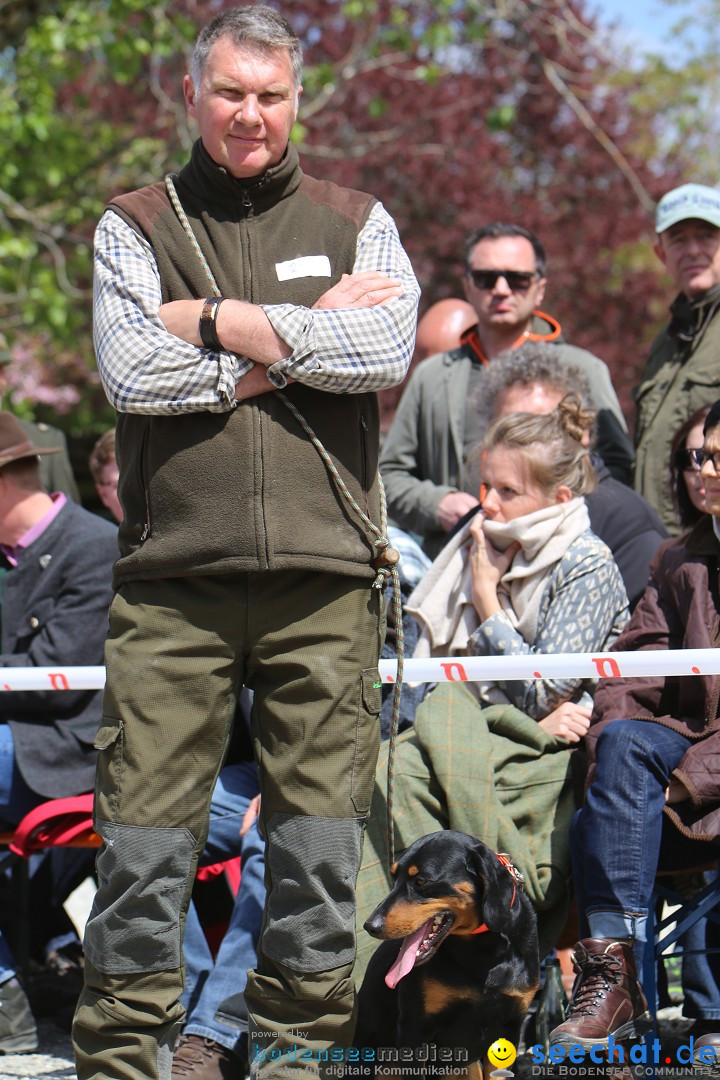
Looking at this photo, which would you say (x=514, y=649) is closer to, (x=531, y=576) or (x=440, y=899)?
(x=531, y=576)

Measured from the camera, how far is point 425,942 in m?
2.86

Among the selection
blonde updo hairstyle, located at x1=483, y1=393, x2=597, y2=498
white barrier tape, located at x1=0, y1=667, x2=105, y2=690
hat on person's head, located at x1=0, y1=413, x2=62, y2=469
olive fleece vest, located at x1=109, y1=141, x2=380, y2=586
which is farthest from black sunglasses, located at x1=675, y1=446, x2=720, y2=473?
hat on person's head, located at x1=0, y1=413, x2=62, y2=469

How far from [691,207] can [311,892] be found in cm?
352

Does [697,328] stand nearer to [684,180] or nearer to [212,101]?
[212,101]

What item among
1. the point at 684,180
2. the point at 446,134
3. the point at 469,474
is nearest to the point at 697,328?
the point at 469,474

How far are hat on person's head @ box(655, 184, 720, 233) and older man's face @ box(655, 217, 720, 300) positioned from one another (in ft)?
0.10

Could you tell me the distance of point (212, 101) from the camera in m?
2.74

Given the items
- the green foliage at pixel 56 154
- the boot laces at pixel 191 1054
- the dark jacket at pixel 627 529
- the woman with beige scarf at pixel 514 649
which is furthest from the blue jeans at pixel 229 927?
the green foliage at pixel 56 154

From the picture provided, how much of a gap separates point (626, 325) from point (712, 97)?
315 inches

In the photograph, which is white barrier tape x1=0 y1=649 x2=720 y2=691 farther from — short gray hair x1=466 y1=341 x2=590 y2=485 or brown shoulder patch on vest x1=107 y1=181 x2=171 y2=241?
brown shoulder patch on vest x1=107 y1=181 x2=171 y2=241

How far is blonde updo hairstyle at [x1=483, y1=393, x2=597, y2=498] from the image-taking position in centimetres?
399

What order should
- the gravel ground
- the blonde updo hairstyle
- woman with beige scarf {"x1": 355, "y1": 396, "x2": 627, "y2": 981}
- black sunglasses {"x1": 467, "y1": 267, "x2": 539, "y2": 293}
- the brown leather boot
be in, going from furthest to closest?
1. black sunglasses {"x1": 467, "y1": 267, "x2": 539, "y2": 293}
2. the blonde updo hairstyle
3. the gravel ground
4. woman with beige scarf {"x1": 355, "y1": 396, "x2": 627, "y2": 981}
5. the brown leather boot

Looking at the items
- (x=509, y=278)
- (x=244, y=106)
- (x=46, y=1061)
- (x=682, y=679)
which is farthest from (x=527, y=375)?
(x=46, y=1061)

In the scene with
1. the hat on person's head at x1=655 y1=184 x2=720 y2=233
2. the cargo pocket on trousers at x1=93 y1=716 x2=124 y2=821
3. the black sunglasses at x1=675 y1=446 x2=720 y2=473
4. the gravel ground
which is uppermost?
the hat on person's head at x1=655 y1=184 x2=720 y2=233
